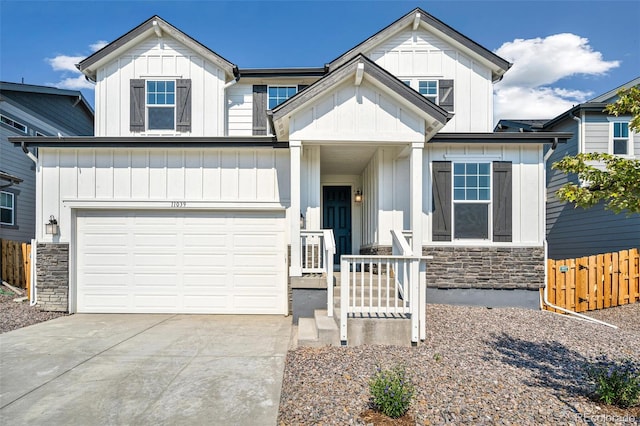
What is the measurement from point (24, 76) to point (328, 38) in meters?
13.3

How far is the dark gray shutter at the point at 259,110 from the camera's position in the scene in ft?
33.1

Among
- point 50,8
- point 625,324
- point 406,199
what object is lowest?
point 625,324

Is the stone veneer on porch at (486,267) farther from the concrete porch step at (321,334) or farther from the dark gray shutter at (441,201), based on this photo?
the concrete porch step at (321,334)

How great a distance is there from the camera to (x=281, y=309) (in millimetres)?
8164

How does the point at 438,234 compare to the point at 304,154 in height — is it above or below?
below

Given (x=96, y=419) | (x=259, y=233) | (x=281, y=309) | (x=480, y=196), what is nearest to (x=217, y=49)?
(x=259, y=233)

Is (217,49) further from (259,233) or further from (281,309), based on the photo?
(281,309)

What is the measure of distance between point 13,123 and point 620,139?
772 inches

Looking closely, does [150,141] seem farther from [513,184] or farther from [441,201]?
[513,184]

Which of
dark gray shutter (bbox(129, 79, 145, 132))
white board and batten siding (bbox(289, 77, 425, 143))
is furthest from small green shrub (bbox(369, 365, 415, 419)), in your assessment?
dark gray shutter (bbox(129, 79, 145, 132))

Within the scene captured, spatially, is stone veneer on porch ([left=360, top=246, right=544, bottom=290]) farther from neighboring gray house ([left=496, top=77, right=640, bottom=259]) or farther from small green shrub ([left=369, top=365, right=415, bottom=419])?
small green shrub ([left=369, top=365, right=415, bottom=419])

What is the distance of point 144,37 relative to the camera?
9812 mm

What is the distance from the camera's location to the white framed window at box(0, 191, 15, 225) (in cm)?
1230

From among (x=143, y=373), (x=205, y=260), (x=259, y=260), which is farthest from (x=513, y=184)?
(x=143, y=373)
